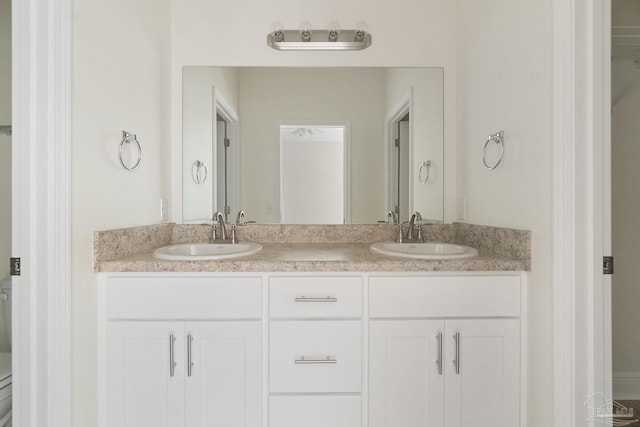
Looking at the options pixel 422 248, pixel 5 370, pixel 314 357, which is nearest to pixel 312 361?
pixel 314 357

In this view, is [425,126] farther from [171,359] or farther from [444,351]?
[171,359]

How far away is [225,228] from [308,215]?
18.9 inches

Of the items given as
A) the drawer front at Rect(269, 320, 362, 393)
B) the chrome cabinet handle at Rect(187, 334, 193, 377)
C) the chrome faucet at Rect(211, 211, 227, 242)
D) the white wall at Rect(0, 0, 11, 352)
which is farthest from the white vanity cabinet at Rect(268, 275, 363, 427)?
the white wall at Rect(0, 0, 11, 352)

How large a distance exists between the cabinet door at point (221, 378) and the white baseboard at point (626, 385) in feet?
6.95

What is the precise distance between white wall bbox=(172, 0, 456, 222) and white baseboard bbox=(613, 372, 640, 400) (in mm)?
1539

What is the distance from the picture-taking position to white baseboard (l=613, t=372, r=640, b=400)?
1.89 meters

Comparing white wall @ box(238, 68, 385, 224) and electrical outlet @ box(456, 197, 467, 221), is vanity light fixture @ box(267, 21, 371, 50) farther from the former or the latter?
electrical outlet @ box(456, 197, 467, 221)

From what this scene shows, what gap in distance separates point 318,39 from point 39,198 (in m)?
1.53

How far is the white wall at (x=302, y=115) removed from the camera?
1874mm

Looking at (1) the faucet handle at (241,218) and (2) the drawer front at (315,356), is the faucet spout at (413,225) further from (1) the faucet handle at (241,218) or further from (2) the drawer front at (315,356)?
(1) the faucet handle at (241,218)

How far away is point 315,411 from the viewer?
1.28 m

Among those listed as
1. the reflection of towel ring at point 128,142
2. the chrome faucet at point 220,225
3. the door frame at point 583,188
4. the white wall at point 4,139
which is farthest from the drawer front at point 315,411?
the white wall at point 4,139

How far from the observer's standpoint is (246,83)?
6.15 feet

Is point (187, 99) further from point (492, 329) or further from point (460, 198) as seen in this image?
point (492, 329)
